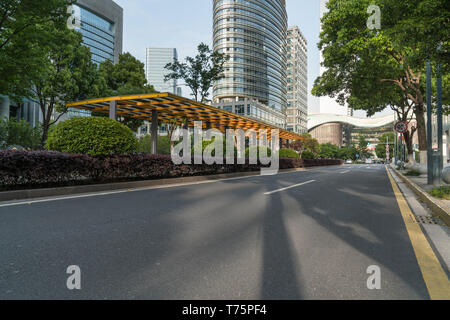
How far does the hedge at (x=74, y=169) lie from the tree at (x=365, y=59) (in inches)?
359

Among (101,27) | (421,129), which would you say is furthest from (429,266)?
(101,27)

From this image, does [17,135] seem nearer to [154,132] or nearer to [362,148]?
[154,132]

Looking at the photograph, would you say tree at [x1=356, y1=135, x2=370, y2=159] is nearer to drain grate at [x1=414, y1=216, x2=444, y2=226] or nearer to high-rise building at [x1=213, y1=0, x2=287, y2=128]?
high-rise building at [x1=213, y1=0, x2=287, y2=128]

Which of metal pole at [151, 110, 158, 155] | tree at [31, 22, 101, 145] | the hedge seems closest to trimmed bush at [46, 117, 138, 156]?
the hedge

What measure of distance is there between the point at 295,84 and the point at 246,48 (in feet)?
122

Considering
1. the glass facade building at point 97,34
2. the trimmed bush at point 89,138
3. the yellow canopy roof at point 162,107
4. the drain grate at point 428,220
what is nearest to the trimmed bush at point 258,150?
the yellow canopy roof at point 162,107

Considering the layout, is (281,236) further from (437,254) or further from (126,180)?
(126,180)

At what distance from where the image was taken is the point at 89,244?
3.23 m

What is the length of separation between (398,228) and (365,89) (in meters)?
15.5

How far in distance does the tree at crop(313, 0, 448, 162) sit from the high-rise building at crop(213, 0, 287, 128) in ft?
177

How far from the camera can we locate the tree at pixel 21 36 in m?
11.5

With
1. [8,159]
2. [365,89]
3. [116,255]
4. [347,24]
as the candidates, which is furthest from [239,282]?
[365,89]

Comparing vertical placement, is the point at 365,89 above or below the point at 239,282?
above

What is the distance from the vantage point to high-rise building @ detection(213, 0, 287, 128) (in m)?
77.3
